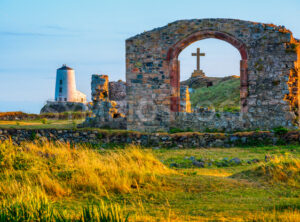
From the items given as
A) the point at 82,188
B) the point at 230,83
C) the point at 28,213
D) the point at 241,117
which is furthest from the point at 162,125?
the point at 230,83

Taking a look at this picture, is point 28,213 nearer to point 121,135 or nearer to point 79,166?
point 79,166

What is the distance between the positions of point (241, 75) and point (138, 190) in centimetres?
1027

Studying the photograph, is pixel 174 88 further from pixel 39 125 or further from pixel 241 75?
pixel 39 125

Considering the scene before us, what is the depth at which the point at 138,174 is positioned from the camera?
6113 mm

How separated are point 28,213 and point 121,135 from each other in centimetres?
821

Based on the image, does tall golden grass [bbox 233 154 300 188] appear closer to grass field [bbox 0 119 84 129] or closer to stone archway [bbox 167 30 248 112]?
stone archway [bbox 167 30 248 112]

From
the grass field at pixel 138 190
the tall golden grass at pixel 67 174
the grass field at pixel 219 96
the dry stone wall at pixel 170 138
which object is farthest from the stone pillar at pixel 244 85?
the grass field at pixel 219 96

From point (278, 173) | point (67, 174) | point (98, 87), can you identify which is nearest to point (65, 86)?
point (98, 87)

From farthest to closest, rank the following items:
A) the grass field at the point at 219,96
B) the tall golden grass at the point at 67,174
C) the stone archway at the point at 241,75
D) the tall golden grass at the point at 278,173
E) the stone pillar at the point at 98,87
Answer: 1. the grass field at the point at 219,96
2. the stone pillar at the point at 98,87
3. the stone archway at the point at 241,75
4. the tall golden grass at the point at 278,173
5. the tall golden grass at the point at 67,174

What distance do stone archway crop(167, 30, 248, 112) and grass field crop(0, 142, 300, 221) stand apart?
687 centimetres

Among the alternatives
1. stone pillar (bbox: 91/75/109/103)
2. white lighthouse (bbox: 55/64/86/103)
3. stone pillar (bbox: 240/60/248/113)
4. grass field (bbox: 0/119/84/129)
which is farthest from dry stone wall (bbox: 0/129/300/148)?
white lighthouse (bbox: 55/64/86/103)

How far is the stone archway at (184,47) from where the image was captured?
14398mm

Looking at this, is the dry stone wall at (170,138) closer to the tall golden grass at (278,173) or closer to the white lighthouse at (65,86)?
the tall golden grass at (278,173)

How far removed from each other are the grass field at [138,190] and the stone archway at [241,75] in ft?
21.9
